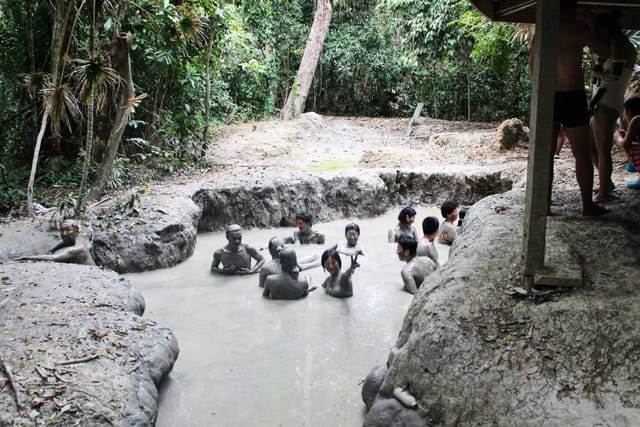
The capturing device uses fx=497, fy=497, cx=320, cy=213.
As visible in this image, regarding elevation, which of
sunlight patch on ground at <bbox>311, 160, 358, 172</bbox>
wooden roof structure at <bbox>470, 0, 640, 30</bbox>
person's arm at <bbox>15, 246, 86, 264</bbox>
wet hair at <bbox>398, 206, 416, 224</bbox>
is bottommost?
person's arm at <bbox>15, 246, 86, 264</bbox>

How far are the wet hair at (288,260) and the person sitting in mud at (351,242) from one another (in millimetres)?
1080

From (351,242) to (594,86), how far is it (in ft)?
10.6

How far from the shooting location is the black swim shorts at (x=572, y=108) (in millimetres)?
3795

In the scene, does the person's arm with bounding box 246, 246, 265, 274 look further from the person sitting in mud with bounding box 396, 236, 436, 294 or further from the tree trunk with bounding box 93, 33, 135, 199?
the tree trunk with bounding box 93, 33, 135, 199

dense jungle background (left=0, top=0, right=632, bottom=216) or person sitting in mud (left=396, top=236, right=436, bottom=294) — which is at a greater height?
dense jungle background (left=0, top=0, right=632, bottom=216)

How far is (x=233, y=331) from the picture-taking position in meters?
4.84

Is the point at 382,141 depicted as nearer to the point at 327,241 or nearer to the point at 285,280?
the point at 327,241

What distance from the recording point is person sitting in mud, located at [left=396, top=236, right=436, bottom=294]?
5512 mm

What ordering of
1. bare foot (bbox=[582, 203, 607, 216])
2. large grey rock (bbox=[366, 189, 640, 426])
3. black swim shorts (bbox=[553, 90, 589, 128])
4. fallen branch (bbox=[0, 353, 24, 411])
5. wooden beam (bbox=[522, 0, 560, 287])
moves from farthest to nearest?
bare foot (bbox=[582, 203, 607, 216]) < black swim shorts (bbox=[553, 90, 589, 128]) < wooden beam (bbox=[522, 0, 560, 287]) < fallen branch (bbox=[0, 353, 24, 411]) < large grey rock (bbox=[366, 189, 640, 426])

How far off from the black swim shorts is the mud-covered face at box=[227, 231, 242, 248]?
3798mm

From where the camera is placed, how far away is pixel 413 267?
558cm

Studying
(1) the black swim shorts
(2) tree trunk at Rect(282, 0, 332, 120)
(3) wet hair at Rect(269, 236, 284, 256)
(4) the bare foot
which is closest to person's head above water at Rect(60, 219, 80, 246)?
(3) wet hair at Rect(269, 236, 284, 256)

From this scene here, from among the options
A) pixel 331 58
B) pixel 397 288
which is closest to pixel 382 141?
pixel 331 58

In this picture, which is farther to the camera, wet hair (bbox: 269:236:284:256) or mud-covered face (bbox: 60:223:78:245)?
wet hair (bbox: 269:236:284:256)
